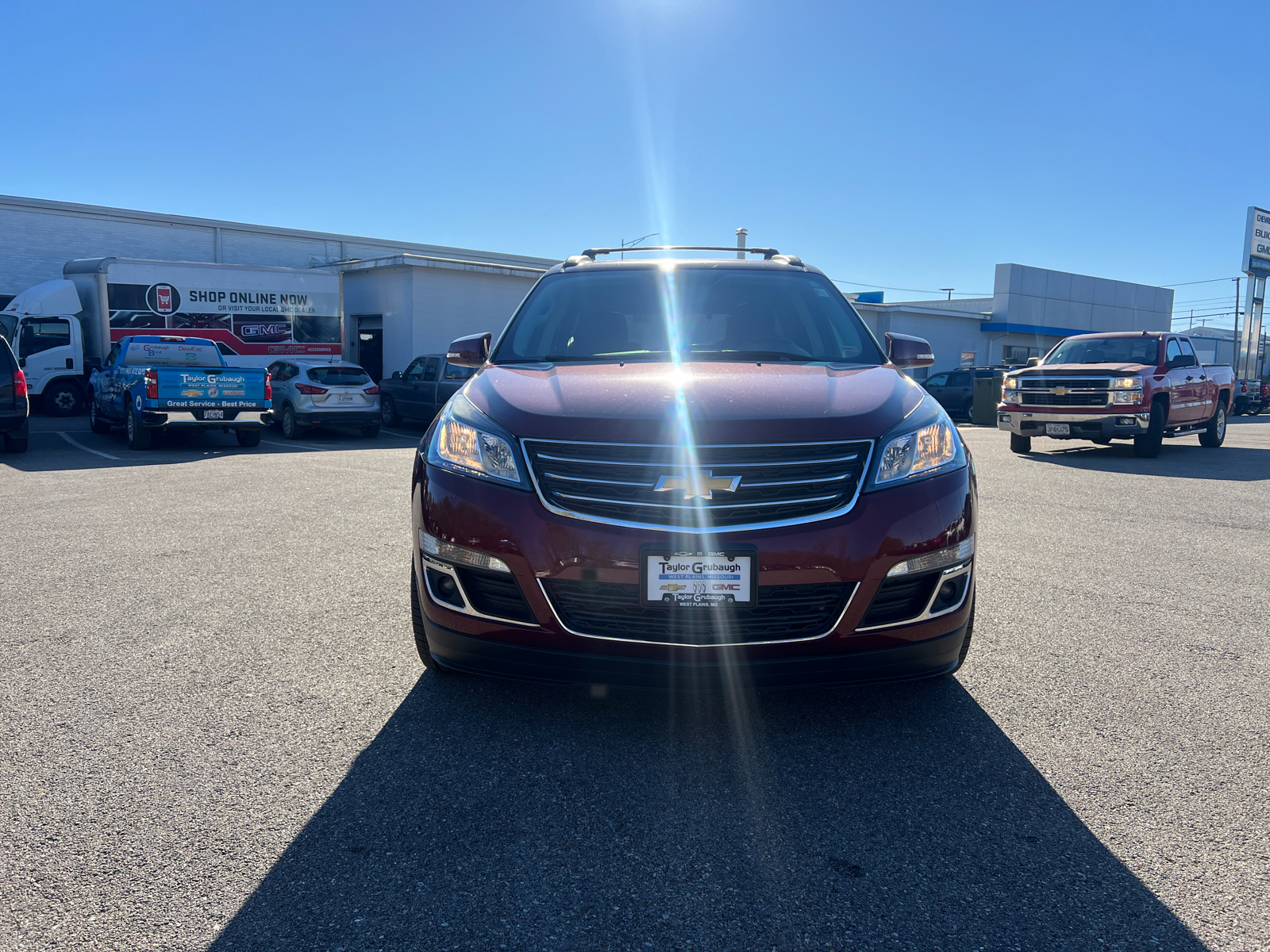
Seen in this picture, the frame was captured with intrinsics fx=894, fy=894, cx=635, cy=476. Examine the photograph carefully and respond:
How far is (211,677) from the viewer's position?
3.70 meters

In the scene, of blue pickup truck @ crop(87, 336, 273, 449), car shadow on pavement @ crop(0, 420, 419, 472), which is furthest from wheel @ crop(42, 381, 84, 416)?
blue pickup truck @ crop(87, 336, 273, 449)

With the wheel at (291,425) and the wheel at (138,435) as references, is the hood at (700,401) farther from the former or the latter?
the wheel at (291,425)

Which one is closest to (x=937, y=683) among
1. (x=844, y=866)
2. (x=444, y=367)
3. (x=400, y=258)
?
(x=844, y=866)

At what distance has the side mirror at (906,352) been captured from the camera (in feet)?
14.0

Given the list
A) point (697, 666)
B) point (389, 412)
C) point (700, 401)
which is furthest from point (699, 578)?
point (389, 412)

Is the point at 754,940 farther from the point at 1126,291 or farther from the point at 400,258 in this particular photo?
the point at 1126,291

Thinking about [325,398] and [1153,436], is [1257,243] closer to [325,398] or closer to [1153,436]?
[1153,436]

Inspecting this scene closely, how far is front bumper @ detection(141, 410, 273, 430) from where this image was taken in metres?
13.5

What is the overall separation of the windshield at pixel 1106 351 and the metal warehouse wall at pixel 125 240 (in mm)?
21839

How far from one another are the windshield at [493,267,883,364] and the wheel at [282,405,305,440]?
43.3 feet

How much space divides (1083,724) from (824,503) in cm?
141

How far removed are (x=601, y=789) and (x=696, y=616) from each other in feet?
2.01

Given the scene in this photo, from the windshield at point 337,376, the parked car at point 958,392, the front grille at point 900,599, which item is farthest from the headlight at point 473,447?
the parked car at point 958,392

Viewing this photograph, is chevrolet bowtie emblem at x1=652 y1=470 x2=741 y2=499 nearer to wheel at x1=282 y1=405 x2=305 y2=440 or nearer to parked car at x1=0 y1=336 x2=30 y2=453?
parked car at x1=0 y1=336 x2=30 y2=453
